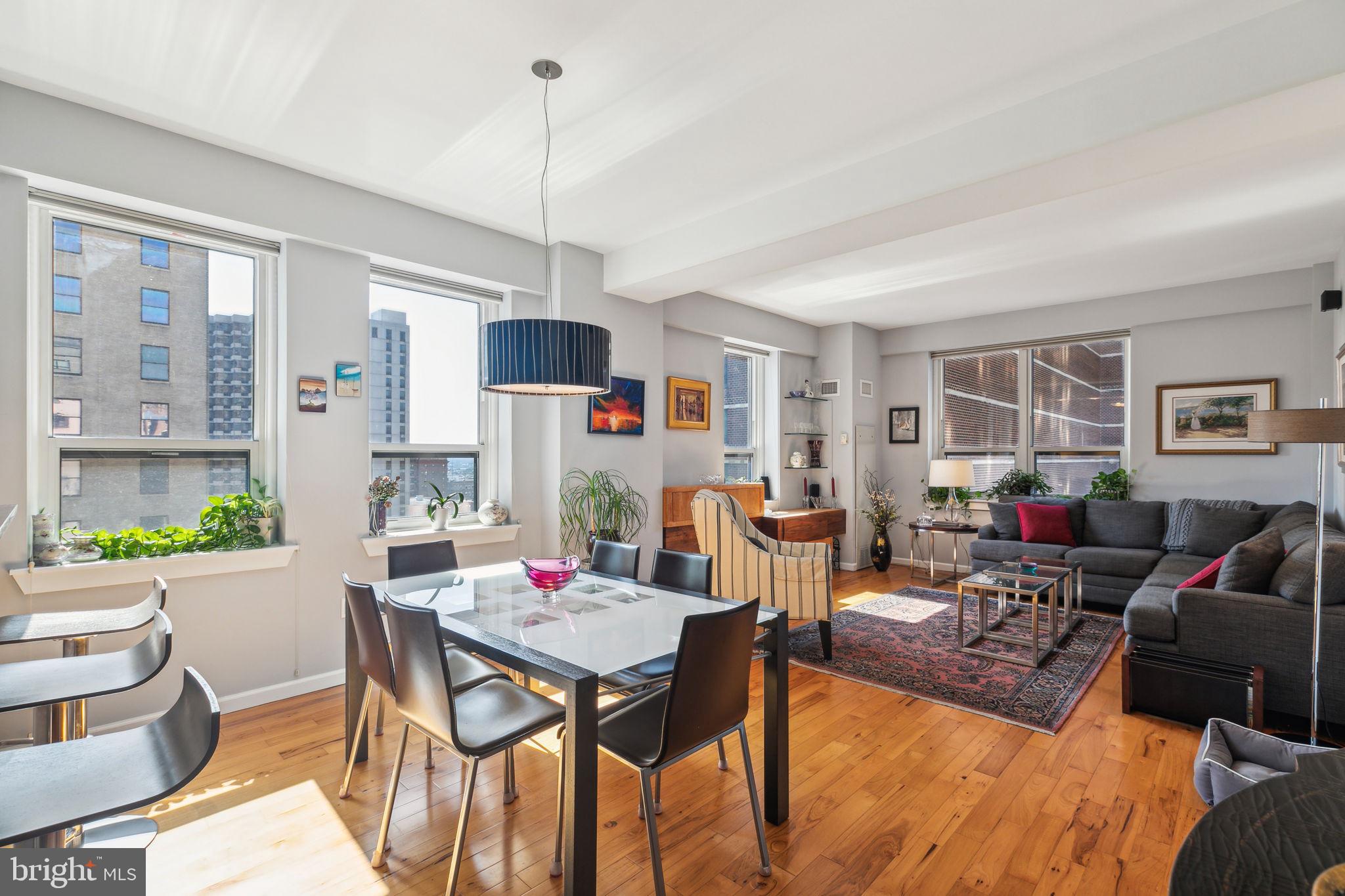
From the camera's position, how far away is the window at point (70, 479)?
301 cm

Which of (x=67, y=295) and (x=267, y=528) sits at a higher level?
(x=67, y=295)

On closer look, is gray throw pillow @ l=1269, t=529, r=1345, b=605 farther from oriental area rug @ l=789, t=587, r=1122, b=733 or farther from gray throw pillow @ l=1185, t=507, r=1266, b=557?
gray throw pillow @ l=1185, t=507, r=1266, b=557

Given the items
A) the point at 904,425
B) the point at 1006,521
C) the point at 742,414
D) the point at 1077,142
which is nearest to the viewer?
the point at 1077,142

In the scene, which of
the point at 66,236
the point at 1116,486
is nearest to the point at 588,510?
the point at 66,236

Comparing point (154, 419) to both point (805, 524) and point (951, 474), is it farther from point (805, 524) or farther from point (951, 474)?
point (951, 474)

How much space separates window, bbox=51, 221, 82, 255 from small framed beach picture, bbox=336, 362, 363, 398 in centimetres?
122

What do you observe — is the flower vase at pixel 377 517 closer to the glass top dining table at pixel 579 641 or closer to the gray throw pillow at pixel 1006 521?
the glass top dining table at pixel 579 641

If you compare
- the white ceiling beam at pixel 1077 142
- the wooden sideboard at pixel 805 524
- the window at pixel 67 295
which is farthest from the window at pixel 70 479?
the wooden sideboard at pixel 805 524

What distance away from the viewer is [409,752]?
2898 millimetres

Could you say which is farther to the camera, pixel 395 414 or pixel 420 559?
pixel 395 414

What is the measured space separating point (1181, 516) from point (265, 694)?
22.3 feet

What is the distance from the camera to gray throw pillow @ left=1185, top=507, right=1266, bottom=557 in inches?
196

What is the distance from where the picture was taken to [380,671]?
2268mm

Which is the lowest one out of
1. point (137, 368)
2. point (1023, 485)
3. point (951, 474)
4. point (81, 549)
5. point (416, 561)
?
point (416, 561)
